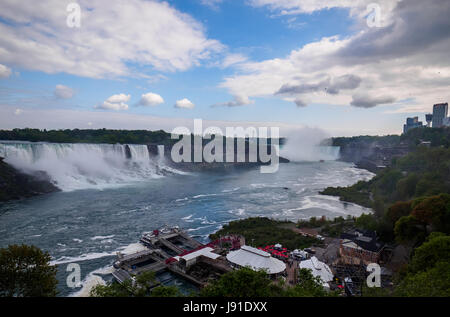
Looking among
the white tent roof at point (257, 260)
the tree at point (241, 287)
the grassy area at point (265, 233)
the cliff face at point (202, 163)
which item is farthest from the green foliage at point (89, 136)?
the tree at point (241, 287)

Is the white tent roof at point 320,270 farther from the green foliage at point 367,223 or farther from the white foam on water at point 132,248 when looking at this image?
the white foam on water at point 132,248

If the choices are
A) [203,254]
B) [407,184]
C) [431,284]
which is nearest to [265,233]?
[203,254]

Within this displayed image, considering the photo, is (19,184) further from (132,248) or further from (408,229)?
(408,229)

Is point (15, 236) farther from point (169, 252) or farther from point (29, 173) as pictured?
point (29, 173)

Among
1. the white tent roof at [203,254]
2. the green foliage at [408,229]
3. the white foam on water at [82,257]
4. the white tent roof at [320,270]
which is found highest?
the green foliage at [408,229]

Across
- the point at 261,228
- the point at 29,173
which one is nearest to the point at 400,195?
the point at 261,228

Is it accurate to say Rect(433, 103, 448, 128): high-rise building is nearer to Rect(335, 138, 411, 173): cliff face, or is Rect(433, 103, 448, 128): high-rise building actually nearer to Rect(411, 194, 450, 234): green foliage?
Rect(335, 138, 411, 173): cliff face

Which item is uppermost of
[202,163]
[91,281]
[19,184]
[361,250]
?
[19,184]
